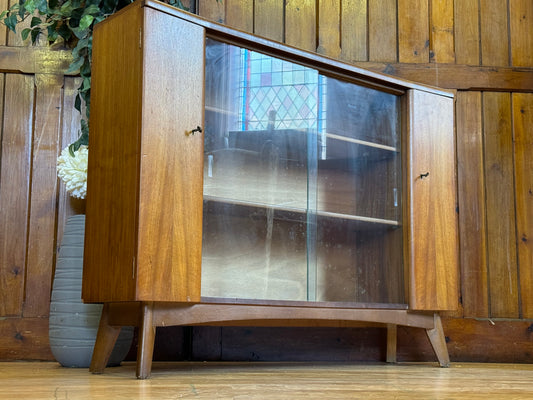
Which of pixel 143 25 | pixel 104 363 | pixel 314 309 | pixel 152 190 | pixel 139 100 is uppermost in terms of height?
pixel 143 25

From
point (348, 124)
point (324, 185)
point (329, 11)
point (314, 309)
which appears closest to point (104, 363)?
point (314, 309)

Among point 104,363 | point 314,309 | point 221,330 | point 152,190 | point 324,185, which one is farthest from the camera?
point 221,330

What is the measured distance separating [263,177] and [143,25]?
21.2 inches

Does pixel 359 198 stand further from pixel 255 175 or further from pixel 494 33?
pixel 494 33

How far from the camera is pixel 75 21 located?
247 cm

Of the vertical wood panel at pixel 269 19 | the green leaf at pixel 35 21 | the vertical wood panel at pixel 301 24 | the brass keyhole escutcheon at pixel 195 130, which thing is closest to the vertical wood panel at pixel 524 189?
the vertical wood panel at pixel 301 24

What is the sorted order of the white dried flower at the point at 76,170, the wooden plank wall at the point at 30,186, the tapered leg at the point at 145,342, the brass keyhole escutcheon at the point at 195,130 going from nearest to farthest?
the tapered leg at the point at 145,342, the brass keyhole escutcheon at the point at 195,130, the white dried flower at the point at 76,170, the wooden plank wall at the point at 30,186

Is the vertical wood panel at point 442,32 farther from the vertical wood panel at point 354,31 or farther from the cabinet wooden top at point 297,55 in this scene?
the cabinet wooden top at point 297,55

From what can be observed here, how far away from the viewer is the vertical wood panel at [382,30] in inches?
112

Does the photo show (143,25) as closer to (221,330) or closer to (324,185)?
(324,185)

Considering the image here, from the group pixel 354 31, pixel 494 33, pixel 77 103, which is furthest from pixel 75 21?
pixel 494 33

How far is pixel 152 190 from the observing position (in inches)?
67.7

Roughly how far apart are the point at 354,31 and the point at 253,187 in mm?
1123

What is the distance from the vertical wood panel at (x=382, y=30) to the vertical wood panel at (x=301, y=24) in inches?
9.6
